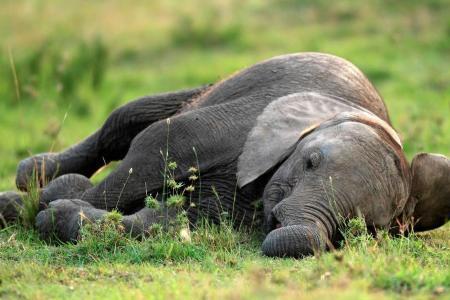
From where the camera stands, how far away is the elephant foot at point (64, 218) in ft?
21.7

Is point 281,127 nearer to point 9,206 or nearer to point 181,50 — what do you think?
point 9,206

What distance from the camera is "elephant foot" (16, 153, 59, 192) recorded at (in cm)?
821

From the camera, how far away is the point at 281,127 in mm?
6926

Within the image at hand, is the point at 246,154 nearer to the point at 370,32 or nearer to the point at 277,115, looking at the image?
the point at 277,115

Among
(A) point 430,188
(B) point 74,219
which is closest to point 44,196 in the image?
(B) point 74,219

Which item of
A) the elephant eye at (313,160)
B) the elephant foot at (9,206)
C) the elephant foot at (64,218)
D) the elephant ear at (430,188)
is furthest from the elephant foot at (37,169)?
the elephant ear at (430,188)

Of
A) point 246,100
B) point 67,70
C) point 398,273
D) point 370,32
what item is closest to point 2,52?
point 67,70

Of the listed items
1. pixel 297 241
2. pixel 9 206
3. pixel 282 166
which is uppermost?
pixel 282 166

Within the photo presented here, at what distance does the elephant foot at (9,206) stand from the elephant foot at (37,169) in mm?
413

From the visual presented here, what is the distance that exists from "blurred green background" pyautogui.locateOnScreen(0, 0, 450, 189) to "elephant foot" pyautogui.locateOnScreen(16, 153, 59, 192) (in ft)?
6.22

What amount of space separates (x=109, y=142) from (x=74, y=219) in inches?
71.4

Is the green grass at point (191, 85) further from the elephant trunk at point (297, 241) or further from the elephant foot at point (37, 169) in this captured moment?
the elephant foot at point (37, 169)

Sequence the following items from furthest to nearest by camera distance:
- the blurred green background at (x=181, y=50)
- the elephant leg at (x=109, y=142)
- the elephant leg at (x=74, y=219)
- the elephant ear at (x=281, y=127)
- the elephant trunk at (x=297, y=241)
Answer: the blurred green background at (x=181, y=50) → the elephant leg at (x=109, y=142) → the elephant ear at (x=281, y=127) → the elephant leg at (x=74, y=219) → the elephant trunk at (x=297, y=241)

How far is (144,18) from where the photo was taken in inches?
712
